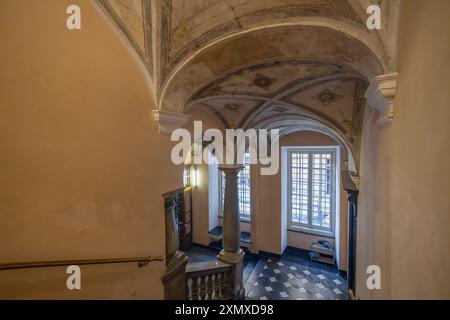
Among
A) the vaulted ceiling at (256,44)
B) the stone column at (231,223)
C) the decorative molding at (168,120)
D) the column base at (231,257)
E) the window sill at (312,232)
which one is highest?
the vaulted ceiling at (256,44)

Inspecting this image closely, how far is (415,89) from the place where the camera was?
1.35 metres

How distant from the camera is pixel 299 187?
821 cm

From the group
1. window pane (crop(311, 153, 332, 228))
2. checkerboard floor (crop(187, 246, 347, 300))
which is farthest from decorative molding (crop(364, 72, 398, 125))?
window pane (crop(311, 153, 332, 228))

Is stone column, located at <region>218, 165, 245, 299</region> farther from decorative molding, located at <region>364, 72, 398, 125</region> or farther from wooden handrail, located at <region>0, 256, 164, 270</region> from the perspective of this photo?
decorative molding, located at <region>364, 72, 398, 125</region>

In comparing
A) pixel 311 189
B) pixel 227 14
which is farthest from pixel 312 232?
pixel 227 14

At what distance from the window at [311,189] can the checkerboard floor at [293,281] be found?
1.40 metres

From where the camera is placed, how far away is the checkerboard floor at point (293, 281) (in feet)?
18.8

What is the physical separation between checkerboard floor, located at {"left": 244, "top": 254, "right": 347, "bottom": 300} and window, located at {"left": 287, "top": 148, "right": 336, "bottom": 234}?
55.1 inches

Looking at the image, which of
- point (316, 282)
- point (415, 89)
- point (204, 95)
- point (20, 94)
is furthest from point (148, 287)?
point (316, 282)

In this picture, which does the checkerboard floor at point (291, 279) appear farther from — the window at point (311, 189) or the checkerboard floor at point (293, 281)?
the window at point (311, 189)

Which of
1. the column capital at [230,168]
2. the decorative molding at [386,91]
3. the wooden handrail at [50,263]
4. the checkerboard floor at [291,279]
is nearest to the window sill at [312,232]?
the checkerboard floor at [291,279]

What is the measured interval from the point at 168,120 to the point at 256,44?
1.35 metres

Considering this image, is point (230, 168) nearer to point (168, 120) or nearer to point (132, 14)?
point (168, 120)

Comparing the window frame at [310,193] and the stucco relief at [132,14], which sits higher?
the stucco relief at [132,14]
